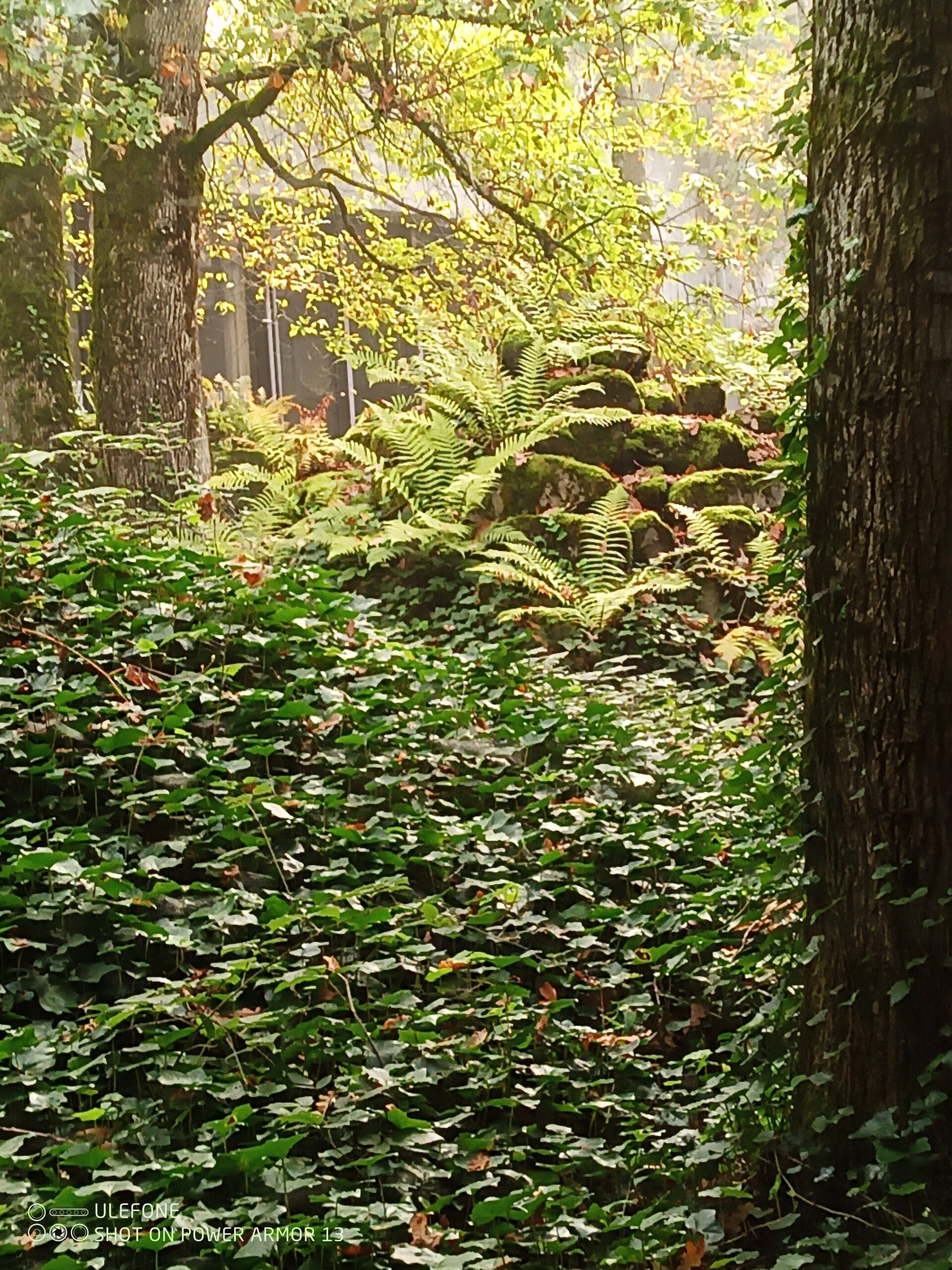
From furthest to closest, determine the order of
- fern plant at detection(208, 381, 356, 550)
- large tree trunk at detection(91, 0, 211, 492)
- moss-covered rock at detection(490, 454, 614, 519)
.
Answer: fern plant at detection(208, 381, 356, 550), moss-covered rock at detection(490, 454, 614, 519), large tree trunk at detection(91, 0, 211, 492)

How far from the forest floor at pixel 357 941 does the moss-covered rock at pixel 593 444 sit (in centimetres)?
335

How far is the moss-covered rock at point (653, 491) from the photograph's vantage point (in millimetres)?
8867

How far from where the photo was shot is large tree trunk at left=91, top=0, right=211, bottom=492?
26.2ft

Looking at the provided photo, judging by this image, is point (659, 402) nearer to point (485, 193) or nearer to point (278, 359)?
point (485, 193)

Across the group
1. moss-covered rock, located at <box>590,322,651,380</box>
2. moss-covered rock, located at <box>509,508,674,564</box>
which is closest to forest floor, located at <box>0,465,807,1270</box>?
moss-covered rock, located at <box>509,508,674,564</box>

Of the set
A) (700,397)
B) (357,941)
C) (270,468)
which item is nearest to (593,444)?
(700,397)

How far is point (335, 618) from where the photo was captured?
6074mm

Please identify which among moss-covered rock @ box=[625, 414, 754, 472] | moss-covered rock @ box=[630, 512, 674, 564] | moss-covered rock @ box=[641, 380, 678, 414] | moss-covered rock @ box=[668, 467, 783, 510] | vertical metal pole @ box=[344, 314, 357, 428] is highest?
vertical metal pole @ box=[344, 314, 357, 428]

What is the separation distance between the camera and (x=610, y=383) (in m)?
9.62

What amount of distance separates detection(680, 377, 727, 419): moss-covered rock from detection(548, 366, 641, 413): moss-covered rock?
43cm

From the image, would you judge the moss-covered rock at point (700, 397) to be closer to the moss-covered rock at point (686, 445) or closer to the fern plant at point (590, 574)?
the moss-covered rock at point (686, 445)

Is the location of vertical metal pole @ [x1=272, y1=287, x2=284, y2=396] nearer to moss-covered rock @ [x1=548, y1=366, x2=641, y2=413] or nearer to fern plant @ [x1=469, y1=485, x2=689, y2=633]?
moss-covered rock @ [x1=548, y1=366, x2=641, y2=413]

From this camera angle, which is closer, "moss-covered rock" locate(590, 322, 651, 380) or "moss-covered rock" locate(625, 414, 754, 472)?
"moss-covered rock" locate(625, 414, 754, 472)

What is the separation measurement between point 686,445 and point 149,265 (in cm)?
419
